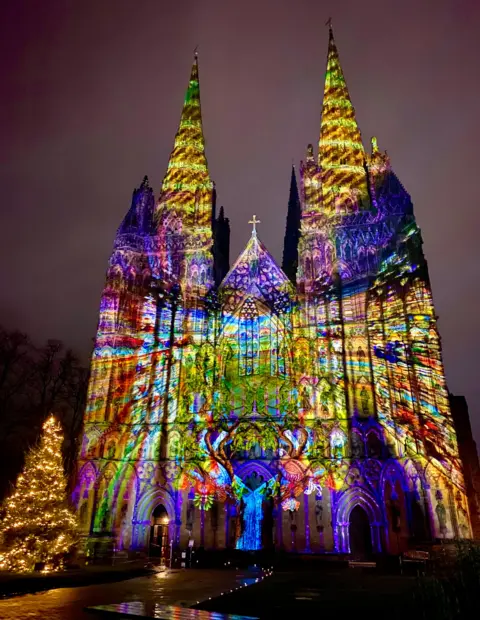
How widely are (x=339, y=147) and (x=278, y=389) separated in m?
17.9

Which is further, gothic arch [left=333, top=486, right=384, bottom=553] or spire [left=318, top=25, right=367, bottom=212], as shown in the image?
spire [left=318, top=25, right=367, bottom=212]

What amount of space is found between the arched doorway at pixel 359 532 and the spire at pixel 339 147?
17700 mm

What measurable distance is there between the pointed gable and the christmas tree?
15908mm

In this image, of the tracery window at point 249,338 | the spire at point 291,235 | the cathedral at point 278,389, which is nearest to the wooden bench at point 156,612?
the cathedral at point 278,389

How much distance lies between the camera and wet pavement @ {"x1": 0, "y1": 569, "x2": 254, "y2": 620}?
784 centimetres

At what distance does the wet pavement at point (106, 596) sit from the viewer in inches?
309

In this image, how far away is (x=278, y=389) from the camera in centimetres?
2672

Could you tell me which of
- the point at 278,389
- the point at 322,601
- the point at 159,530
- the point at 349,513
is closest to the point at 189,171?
the point at 278,389

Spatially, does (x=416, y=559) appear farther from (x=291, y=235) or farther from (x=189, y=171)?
(x=291, y=235)

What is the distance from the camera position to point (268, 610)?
304 inches

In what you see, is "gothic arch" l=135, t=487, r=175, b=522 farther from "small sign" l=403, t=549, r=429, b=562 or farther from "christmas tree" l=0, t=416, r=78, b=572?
"small sign" l=403, t=549, r=429, b=562

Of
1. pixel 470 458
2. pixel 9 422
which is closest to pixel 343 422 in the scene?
pixel 470 458

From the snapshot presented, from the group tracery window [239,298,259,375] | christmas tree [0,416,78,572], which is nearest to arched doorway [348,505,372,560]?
tracery window [239,298,259,375]

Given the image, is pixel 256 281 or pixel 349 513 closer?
pixel 349 513
